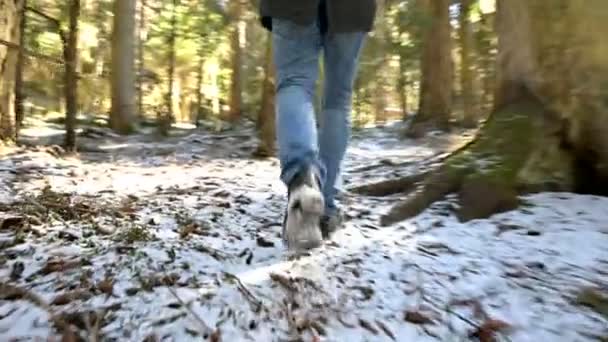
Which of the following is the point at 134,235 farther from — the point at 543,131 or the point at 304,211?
the point at 543,131

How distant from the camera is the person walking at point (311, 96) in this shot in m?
2.23

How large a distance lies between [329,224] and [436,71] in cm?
806

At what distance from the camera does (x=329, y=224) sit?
270 centimetres

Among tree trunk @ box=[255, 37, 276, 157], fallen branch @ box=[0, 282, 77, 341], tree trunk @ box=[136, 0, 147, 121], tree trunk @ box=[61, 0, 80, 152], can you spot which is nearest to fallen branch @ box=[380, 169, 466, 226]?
fallen branch @ box=[0, 282, 77, 341]

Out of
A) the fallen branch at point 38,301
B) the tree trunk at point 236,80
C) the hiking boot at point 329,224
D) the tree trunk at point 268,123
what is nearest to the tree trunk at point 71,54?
the tree trunk at point 268,123

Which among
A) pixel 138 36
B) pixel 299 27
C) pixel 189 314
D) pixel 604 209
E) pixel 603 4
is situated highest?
pixel 138 36

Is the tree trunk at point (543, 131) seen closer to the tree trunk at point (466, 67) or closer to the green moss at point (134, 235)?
the green moss at point (134, 235)

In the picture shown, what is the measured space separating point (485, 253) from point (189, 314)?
1289 mm

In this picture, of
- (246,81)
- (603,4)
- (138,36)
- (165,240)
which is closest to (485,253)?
(165,240)

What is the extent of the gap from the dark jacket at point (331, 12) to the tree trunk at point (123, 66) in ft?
30.7

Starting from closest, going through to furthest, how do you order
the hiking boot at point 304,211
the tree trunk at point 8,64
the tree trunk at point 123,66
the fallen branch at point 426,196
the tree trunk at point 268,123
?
the hiking boot at point 304,211, the fallen branch at point 426,196, the tree trunk at point 8,64, the tree trunk at point 268,123, the tree trunk at point 123,66

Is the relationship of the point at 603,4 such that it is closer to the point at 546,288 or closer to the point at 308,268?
the point at 546,288

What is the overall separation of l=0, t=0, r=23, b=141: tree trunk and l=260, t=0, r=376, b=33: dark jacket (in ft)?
12.9

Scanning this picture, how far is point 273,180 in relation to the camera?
4.74 metres
